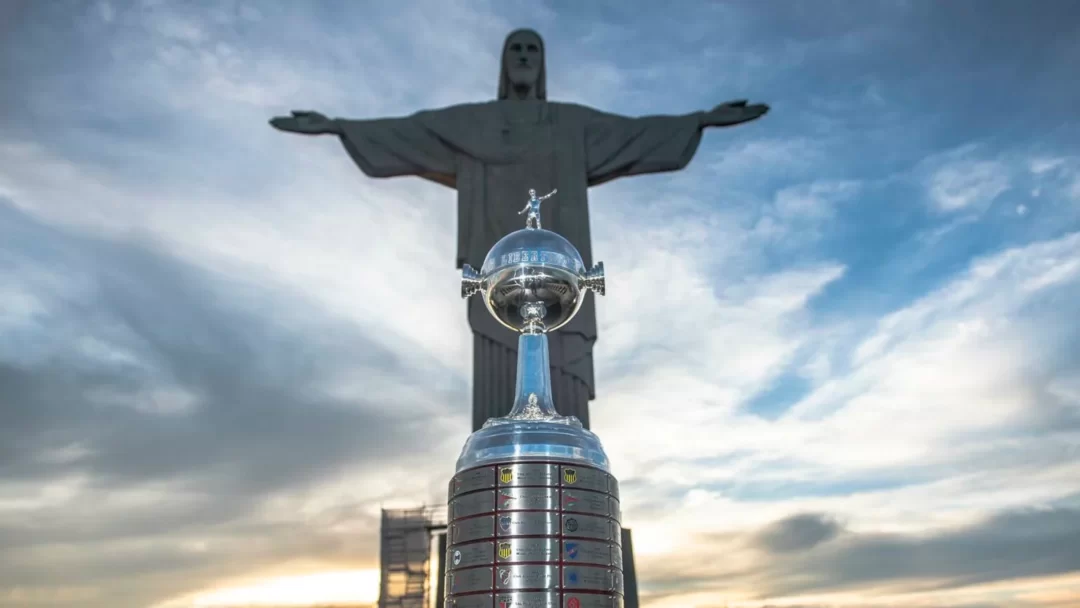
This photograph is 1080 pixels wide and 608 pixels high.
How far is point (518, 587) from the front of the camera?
409 centimetres

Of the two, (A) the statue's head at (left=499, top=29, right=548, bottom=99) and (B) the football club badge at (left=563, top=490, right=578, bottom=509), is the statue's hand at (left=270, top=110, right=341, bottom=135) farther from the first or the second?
(B) the football club badge at (left=563, top=490, right=578, bottom=509)

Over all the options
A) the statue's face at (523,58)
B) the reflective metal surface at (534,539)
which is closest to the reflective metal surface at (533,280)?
the reflective metal surface at (534,539)

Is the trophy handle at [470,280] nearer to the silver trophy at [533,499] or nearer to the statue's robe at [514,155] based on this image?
→ the silver trophy at [533,499]

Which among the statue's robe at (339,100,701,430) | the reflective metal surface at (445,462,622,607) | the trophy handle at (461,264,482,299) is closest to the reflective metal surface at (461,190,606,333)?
the trophy handle at (461,264,482,299)

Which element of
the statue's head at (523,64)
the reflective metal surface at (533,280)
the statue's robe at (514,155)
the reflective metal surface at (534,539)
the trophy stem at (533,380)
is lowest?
the reflective metal surface at (534,539)

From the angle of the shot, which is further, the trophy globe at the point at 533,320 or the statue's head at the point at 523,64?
the statue's head at the point at 523,64

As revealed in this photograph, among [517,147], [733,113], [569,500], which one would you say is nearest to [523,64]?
[517,147]

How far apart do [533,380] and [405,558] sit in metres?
7.12

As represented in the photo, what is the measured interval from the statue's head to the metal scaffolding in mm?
4896

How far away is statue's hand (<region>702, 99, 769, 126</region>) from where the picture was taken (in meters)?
10.5

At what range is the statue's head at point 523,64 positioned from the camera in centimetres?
1098

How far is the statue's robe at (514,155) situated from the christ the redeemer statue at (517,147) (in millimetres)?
11

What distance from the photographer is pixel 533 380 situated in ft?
16.1

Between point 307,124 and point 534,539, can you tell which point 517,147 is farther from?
point 534,539
